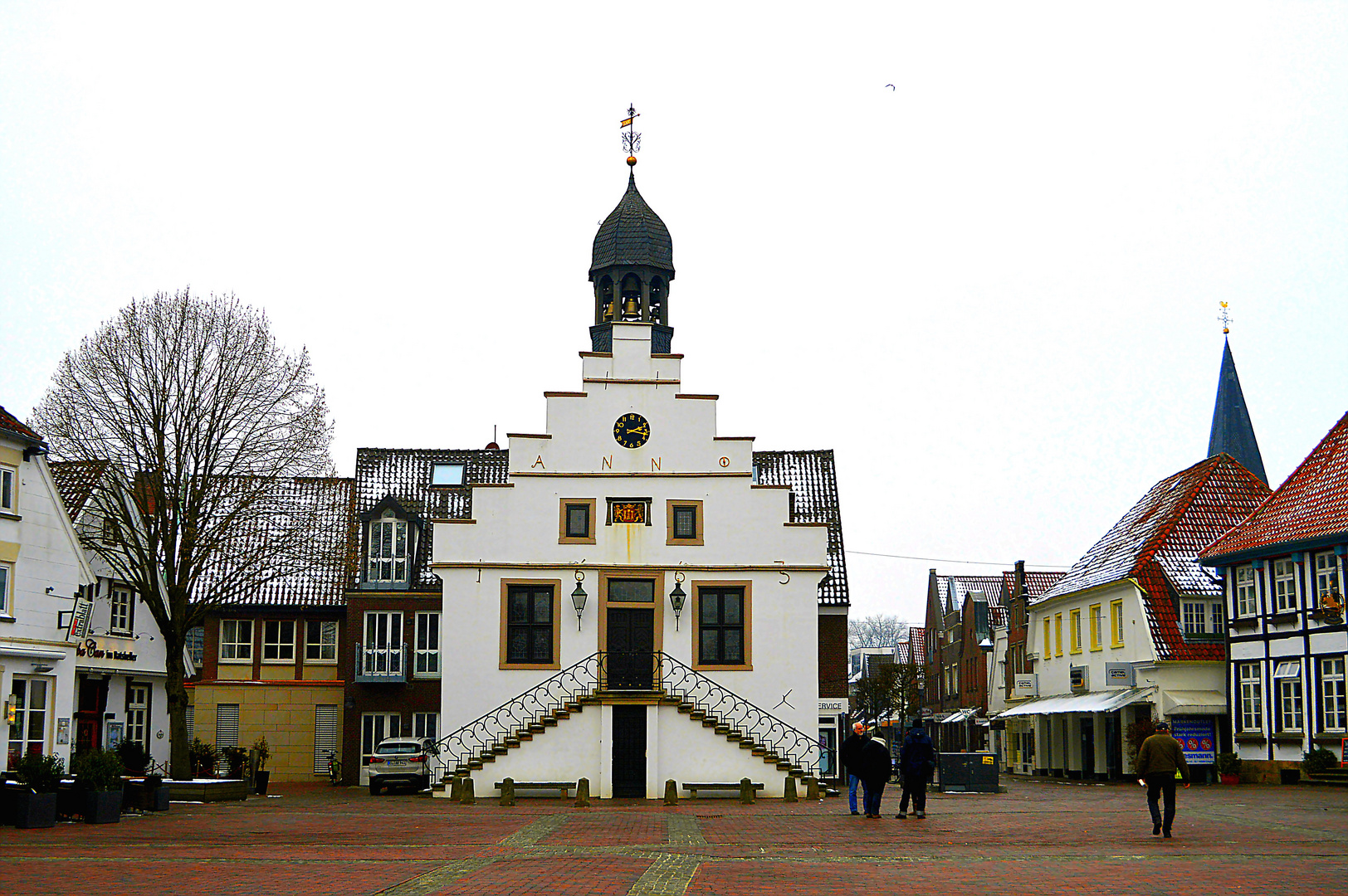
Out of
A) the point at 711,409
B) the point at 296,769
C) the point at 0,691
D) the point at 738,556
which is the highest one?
the point at 711,409

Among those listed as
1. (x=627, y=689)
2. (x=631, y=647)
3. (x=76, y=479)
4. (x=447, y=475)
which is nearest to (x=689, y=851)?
(x=627, y=689)

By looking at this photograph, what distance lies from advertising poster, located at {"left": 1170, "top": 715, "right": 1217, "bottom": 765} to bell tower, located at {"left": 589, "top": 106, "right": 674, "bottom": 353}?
63.0ft

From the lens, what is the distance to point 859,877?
50.9 feet

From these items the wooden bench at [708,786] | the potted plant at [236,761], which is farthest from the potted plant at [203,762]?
the wooden bench at [708,786]

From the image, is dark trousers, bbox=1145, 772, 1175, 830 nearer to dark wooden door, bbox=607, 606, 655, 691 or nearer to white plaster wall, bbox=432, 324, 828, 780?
white plaster wall, bbox=432, 324, 828, 780

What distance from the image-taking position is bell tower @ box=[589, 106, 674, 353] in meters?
40.9

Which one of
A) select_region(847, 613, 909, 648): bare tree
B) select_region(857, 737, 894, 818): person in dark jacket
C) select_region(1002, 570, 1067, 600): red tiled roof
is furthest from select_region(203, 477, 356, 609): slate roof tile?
select_region(847, 613, 909, 648): bare tree

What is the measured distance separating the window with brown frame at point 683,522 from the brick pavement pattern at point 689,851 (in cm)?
876

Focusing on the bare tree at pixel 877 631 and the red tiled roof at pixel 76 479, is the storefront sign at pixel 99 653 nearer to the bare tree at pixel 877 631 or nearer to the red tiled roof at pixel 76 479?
the red tiled roof at pixel 76 479

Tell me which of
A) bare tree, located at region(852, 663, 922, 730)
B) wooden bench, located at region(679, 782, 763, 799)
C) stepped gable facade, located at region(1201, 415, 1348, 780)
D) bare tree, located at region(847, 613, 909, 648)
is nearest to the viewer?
wooden bench, located at region(679, 782, 763, 799)

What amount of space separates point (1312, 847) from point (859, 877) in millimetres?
7075

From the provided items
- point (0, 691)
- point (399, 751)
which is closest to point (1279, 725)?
point (399, 751)

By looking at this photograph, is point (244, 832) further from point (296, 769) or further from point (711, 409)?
point (296, 769)

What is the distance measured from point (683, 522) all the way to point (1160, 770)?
18924 millimetres
